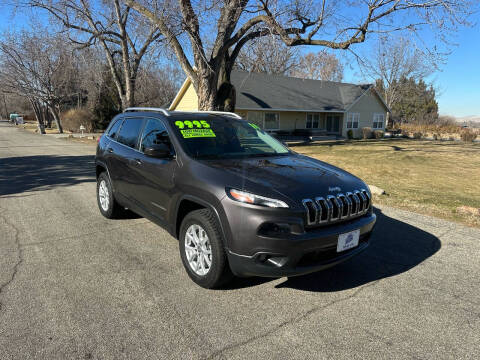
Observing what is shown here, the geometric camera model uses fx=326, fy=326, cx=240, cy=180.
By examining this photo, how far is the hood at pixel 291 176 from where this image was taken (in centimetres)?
305

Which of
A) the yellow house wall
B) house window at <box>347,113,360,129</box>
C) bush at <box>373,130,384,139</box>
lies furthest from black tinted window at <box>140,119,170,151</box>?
bush at <box>373,130,384,139</box>

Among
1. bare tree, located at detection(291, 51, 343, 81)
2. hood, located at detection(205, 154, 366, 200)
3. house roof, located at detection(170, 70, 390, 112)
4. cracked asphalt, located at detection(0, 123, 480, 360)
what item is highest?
bare tree, located at detection(291, 51, 343, 81)

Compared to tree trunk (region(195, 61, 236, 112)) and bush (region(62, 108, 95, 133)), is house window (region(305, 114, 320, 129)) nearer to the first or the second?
tree trunk (region(195, 61, 236, 112))

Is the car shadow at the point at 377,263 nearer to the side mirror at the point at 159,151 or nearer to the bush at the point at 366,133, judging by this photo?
the side mirror at the point at 159,151

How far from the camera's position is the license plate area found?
10.1 feet

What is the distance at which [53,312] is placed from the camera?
9.53ft

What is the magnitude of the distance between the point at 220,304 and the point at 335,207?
4.64 feet

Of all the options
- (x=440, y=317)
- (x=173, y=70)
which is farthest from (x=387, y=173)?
(x=173, y=70)

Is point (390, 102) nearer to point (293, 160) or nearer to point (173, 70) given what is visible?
point (173, 70)

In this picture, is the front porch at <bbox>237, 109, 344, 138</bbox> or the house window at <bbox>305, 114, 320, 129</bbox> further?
the house window at <bbox>305, 114, 320, 129</bbox>

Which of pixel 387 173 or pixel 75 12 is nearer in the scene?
pixel 387 173

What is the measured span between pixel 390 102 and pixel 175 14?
4831 centimetres

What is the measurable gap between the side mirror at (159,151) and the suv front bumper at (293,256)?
A: 4.68 feet

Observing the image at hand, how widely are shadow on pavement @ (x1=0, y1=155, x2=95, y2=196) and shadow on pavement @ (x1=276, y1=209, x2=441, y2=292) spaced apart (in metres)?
7.06
